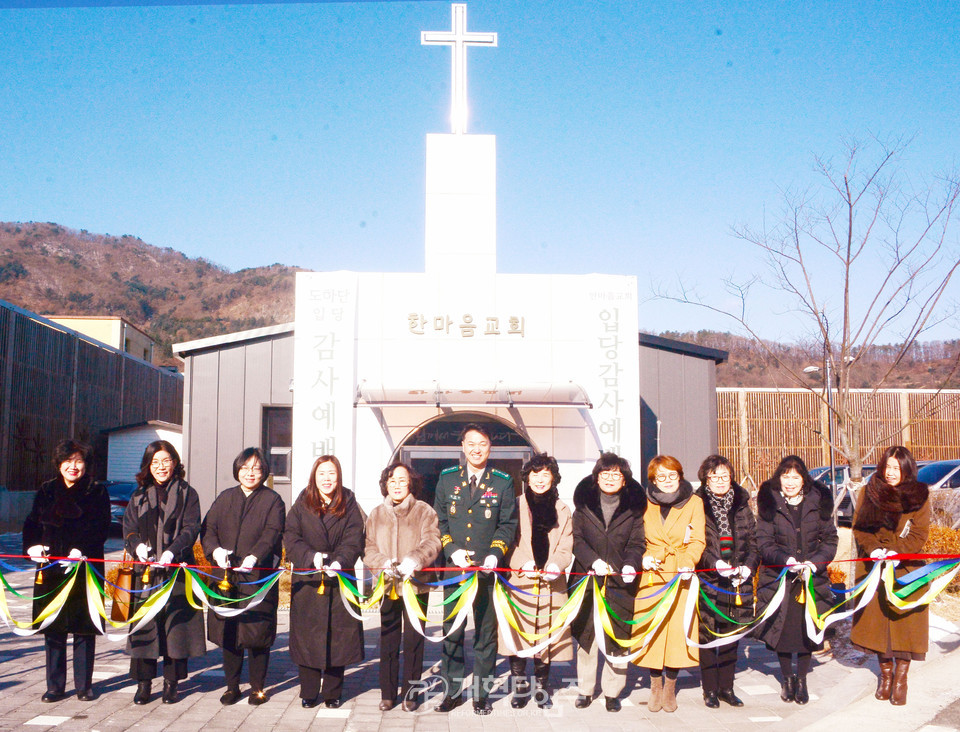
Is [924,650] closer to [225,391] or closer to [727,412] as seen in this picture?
[225,391]

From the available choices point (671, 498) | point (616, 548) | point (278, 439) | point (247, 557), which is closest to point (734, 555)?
point (671, 498)

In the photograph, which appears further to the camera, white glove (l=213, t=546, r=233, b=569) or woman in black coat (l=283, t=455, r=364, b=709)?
white glove (l=213, t=546, r=233, b=569)

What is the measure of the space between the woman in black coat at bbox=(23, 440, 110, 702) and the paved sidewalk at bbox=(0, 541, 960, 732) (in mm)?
243

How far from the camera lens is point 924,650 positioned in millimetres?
5551

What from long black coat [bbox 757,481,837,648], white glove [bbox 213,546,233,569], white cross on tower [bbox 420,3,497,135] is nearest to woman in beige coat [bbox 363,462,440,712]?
white glove [bbox 213,546,233,569]

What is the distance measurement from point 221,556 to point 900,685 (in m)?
4.79

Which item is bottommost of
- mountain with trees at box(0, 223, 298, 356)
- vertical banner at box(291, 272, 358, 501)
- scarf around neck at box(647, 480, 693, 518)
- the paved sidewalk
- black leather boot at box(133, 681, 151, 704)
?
the paved sidewalk

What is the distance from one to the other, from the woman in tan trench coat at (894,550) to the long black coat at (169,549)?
477 cm

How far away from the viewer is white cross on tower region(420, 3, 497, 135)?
1139 cm

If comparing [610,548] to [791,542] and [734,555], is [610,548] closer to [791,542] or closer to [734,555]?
[734,555]

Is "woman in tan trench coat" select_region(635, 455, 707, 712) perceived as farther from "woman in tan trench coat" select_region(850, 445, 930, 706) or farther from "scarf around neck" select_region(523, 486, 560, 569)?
"woman in tan trench coat" select_region(850, 445, 930, 706)

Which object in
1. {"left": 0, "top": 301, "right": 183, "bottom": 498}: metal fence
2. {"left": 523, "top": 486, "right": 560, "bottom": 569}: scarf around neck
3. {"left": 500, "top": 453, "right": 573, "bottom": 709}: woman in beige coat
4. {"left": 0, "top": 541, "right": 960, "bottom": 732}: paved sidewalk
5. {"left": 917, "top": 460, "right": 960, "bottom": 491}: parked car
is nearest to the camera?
{"left": 0, "top": 541, "right": 960, "bottom": 732}: paved sidewalk

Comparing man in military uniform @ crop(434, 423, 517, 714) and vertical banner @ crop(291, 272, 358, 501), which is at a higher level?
vertical banner @ crop(291, 272, 358, 501)

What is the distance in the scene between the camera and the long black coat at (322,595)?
5613mm
